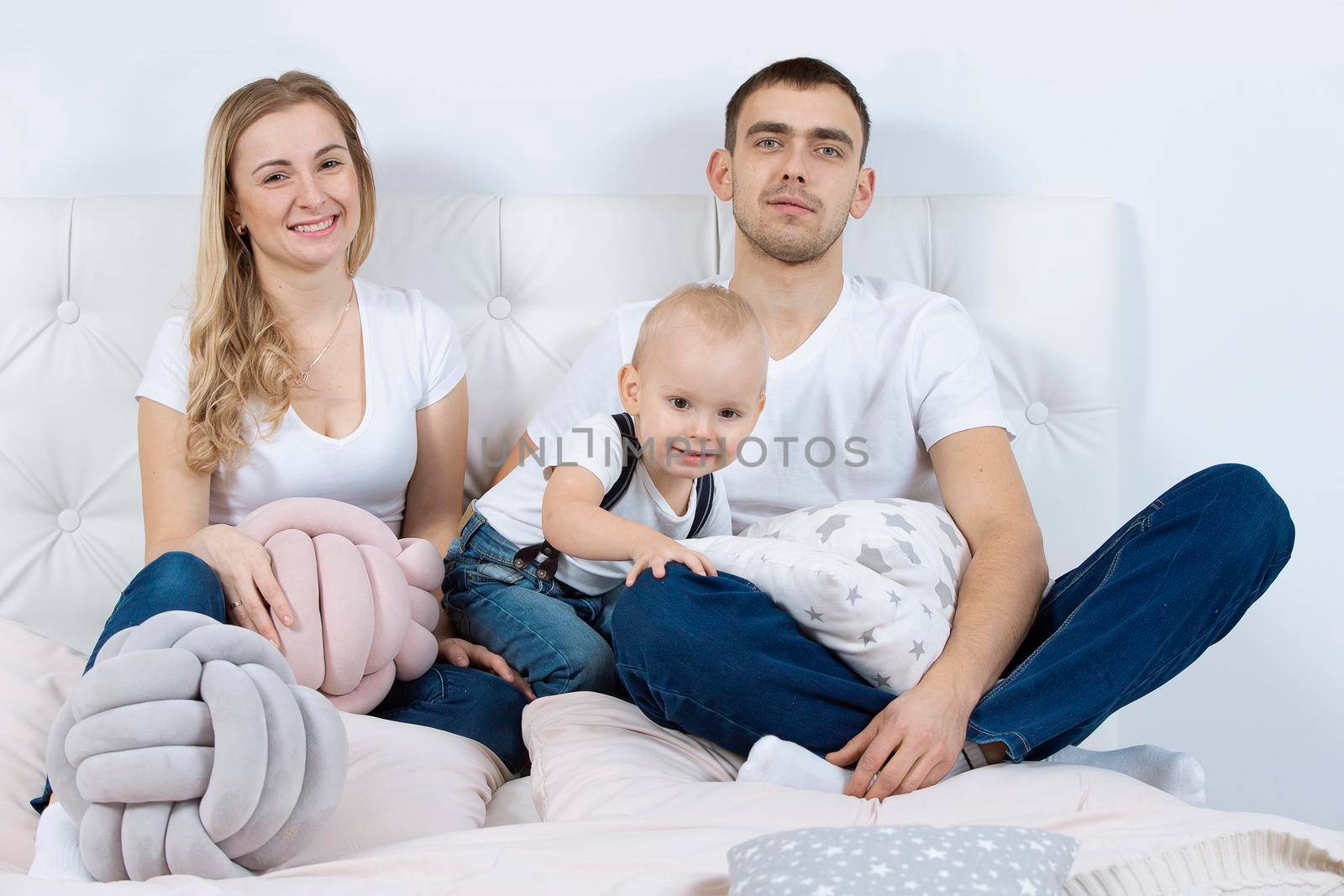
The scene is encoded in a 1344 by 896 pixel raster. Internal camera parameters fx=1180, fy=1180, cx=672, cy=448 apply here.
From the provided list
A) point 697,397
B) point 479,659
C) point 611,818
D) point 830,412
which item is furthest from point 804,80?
point 611,818

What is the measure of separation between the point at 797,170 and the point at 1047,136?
57 cm

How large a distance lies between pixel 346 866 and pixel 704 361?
646 mm

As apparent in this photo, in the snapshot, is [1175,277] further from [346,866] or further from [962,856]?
[346,866]

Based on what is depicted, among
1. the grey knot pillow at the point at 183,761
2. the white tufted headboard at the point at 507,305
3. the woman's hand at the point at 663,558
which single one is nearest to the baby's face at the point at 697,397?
the woman's hand at the point at 663,558

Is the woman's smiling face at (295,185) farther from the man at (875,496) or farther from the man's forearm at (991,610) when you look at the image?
the man's forearm at (991,610)

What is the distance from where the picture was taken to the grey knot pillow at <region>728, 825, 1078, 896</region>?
78 cm

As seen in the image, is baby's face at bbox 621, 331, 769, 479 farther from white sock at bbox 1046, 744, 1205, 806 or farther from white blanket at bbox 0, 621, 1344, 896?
white sock at bbox 1046, 744, 1205, 806

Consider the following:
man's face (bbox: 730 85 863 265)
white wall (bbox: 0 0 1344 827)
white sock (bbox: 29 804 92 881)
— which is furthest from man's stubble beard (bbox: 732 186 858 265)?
white sock (bbox: 29 804 92 881)

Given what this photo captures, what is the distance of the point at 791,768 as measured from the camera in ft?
3.72

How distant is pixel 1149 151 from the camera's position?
6.31 feet

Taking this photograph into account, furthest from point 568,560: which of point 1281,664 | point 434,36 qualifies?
point 1281,664

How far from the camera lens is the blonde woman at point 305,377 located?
148 centimetres

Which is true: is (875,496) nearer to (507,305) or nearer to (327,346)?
(507,305)

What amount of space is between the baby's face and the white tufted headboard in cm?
43
